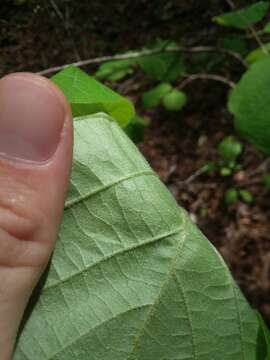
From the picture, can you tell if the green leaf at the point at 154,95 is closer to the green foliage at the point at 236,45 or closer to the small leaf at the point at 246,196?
the green foliage at the point at 236,45

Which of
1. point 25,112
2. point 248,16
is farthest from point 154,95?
point 25,112

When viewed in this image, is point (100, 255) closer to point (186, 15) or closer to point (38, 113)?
point (38, 113)

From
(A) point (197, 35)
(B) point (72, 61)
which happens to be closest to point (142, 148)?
(A) point (197, 35)

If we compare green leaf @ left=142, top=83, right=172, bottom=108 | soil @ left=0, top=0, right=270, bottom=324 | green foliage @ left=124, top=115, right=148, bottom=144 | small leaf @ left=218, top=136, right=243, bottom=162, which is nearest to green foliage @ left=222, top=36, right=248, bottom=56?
soil @ left=0, top=0, right=270, bottom=324

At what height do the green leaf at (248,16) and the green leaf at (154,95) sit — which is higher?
the green leaf at (248,16)

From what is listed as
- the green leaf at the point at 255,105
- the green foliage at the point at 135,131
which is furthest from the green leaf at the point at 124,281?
the green foliage at the point at 135,131

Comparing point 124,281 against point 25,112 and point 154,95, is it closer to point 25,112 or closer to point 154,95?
point 25,112

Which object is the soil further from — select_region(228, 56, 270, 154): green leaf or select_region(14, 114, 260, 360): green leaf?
select_region(14, 114, 260, 360): green leaf
